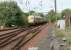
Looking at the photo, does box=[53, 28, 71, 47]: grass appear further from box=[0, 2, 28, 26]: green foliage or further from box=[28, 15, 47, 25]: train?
box=[0, 2, 28, 26]: green foliage

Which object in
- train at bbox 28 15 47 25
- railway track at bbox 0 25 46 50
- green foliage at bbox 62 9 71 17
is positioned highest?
green foliage at bbox 62 9 71 17

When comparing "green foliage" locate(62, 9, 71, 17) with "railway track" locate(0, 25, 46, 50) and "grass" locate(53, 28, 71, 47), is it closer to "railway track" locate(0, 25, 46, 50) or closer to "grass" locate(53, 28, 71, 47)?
"grass" locate(53, 28, 71, 47)

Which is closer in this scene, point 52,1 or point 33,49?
point 33,49

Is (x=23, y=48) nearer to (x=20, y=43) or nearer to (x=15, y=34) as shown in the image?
(x=20, y=43)

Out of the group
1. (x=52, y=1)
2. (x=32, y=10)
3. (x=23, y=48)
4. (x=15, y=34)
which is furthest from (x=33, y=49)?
(x=52, y=1)

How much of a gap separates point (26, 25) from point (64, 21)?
16.4 inches

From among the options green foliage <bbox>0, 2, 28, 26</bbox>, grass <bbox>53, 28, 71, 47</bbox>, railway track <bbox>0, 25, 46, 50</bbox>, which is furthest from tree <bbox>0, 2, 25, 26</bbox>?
grass <bbox>53, 28, 71, 47</bbox>

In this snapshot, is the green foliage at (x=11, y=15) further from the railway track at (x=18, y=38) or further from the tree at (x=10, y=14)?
the railway track at (x=18, y=38)

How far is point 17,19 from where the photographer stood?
1594mm

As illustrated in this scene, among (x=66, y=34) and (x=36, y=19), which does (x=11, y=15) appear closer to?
(x=36, y=19)

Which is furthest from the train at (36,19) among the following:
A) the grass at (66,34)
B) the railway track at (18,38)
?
the grass at (66,34)

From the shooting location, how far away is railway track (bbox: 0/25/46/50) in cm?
164

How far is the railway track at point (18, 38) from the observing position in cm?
164

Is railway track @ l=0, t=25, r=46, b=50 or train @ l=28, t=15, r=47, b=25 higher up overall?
train @ l=28, t=15, r=47, b=25
